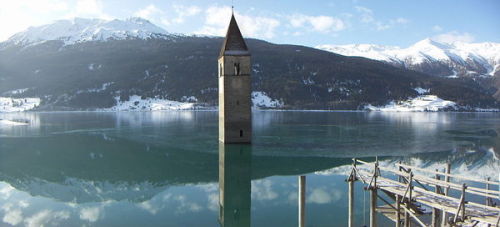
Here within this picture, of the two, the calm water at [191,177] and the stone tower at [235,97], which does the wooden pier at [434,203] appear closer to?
the calm water at [191,177]

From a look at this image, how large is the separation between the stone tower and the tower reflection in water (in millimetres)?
2877

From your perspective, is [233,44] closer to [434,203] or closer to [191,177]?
[191,177]

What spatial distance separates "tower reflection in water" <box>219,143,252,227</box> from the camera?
814 inches

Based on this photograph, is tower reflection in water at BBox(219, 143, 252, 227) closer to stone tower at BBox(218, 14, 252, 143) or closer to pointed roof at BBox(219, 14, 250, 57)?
stone tower at BBox(218, 14, 252, 143)

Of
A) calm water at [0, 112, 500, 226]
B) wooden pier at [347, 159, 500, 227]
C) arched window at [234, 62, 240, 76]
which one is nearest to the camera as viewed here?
wooden pier at [347, 159, 500, 227]

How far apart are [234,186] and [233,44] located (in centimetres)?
2401

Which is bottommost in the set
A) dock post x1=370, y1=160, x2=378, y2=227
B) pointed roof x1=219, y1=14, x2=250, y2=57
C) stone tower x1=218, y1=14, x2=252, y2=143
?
dock post x1=370, y1=160, x2=378, y2=227

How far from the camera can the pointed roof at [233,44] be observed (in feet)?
152

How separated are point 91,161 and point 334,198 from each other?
24938 millimetres

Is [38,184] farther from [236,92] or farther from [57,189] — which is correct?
[236,92]

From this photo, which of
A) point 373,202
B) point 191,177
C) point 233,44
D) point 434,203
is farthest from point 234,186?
point 233,44

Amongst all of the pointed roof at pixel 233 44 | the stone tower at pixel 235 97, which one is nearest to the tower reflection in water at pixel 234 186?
the stone tower at pixel 235 97

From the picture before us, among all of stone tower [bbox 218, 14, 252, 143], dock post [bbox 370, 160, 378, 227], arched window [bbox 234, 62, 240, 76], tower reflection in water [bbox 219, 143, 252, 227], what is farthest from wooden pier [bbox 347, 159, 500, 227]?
arched window [bbox 234, 62, 240, 76]

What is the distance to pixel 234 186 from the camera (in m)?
26.9
